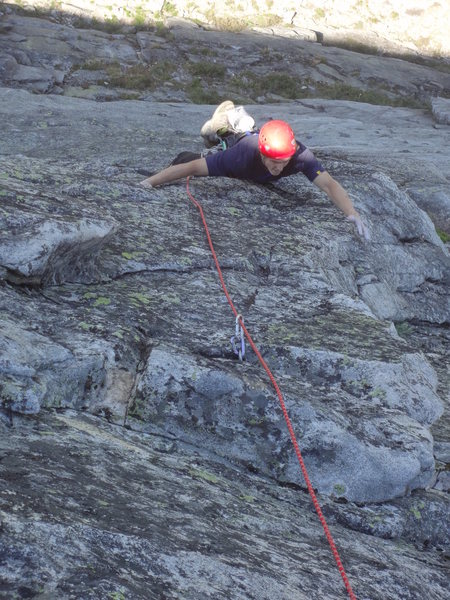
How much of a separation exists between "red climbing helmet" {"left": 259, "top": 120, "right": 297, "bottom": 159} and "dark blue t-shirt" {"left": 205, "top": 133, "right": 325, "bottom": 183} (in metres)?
0.49

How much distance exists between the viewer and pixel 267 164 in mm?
9688

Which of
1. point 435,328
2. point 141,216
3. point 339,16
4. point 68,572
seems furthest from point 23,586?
point 339,16

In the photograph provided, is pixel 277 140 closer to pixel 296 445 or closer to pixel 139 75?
pixel 296 445

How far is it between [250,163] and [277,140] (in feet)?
3.16

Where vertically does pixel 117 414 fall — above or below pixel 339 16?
below

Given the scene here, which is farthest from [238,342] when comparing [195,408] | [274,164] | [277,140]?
[274,164]

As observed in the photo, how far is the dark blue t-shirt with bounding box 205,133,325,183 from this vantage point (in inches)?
385

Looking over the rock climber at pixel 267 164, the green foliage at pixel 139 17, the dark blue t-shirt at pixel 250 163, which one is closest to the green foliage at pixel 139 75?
the green foliage at pixel 139 17

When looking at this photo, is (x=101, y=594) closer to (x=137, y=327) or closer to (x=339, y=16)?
(x=137, y=327)

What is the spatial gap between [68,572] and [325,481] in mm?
2420

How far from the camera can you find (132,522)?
11.3 ft

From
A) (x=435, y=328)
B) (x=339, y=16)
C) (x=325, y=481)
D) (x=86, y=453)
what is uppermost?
(x=339, y=16)

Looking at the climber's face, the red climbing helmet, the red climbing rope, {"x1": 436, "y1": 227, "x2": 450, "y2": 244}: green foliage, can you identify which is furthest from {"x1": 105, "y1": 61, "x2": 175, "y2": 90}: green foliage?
the red climbing rope

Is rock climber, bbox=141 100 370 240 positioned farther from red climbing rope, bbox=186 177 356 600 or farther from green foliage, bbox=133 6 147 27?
green foliage, bbox=133 6 147 27
